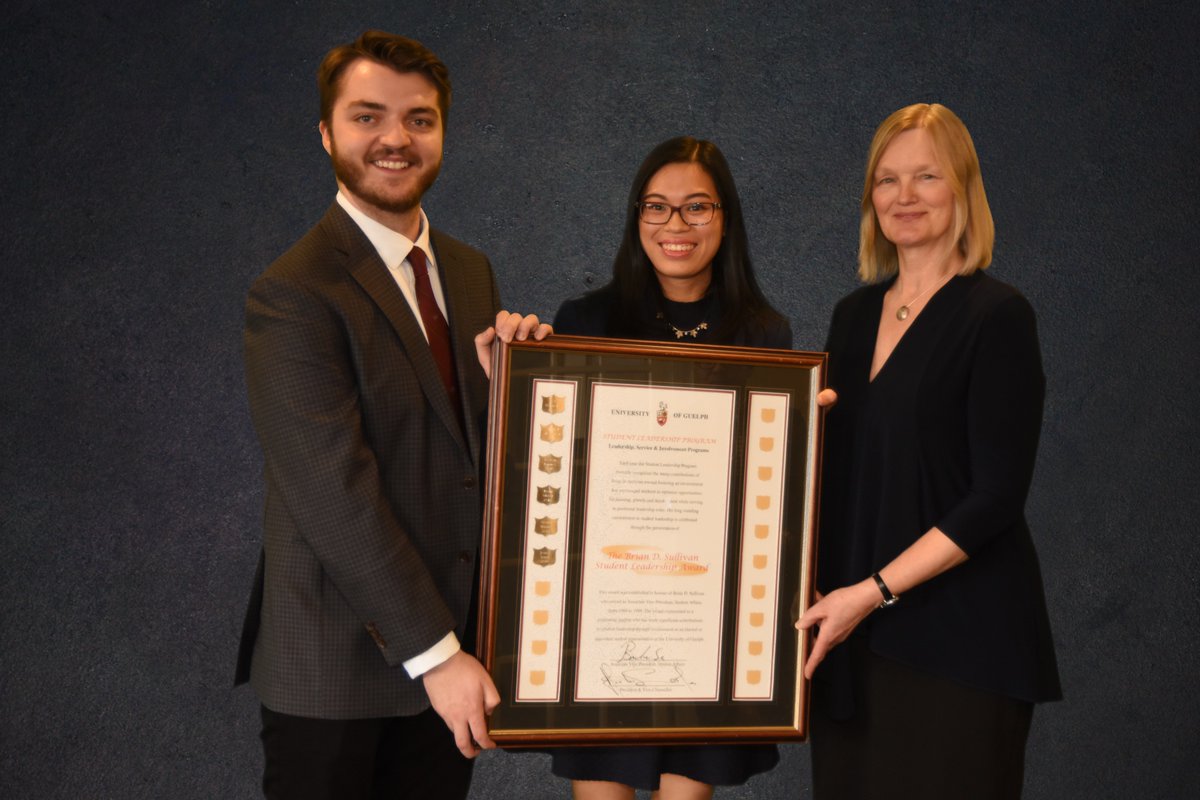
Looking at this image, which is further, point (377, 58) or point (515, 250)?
point (515, 250)

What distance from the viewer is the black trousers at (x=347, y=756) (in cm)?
181

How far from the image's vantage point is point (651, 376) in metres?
1.78

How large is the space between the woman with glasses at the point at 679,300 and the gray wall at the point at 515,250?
1.19 m

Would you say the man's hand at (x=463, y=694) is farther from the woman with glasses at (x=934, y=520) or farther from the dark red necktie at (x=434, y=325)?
the woman with glasses at (x=934, y=520)

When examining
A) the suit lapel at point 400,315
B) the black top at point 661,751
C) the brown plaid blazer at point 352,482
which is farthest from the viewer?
the black top at point 661,751

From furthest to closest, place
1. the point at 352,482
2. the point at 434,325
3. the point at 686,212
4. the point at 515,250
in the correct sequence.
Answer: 1. the point at 515,250
2. the point at 686,212
3. the point at 434,325
4. the point at 352,482

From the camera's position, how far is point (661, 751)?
6.81 feet

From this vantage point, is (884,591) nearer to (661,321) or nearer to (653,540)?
(653,540)

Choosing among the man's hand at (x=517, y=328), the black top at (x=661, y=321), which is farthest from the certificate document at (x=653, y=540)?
the black top at (x=661, y=321)

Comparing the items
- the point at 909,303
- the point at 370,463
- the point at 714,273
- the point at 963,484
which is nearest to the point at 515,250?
the point at 714,273

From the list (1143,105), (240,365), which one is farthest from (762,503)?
(1143,105)

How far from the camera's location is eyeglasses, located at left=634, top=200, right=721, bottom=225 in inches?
82.9

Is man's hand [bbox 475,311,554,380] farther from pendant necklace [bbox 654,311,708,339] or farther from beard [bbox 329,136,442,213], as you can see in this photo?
pendant necklace [bbox 654,311,708,339]

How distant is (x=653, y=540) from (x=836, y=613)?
0.35 m
